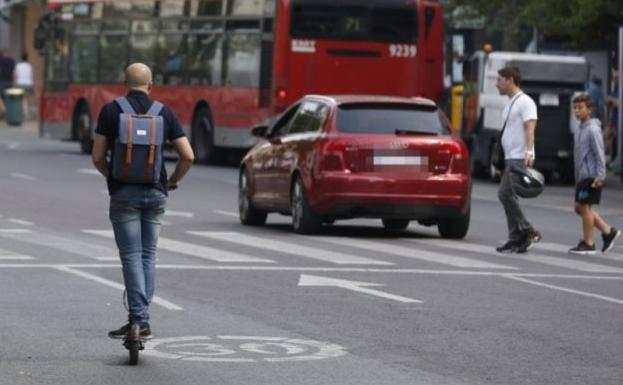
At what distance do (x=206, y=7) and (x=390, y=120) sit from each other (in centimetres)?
1794

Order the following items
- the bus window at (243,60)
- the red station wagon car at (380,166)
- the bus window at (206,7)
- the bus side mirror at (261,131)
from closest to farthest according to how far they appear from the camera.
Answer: the red station wagon car at (380,166) → the bus side mirror at (261,131) → the bus window at (243,60) → the bus window at (206,7)

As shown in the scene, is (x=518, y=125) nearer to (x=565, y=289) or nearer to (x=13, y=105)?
(x=565, y=289)

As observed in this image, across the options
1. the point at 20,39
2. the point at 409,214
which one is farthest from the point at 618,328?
the point at 20,39

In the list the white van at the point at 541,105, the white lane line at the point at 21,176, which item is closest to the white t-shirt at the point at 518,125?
the white lane line at the point at 21,176

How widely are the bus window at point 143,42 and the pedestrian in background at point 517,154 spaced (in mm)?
20858

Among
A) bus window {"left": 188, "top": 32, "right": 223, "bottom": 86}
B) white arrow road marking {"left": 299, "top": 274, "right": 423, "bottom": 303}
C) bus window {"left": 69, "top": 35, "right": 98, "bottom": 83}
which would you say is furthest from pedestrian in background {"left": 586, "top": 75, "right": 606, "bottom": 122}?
white arrow road marking {"left": 299, "top": 274, "right": 423, "bottom": 303}

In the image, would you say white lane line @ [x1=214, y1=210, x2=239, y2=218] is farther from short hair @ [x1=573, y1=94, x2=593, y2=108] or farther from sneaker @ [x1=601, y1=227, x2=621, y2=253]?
short hair @ [x1=573, y1=94, x2=593, y2=108]

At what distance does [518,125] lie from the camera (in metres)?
19.9

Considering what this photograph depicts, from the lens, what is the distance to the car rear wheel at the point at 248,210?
2316 cm

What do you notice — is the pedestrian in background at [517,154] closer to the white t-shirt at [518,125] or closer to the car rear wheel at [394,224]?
the white t-shirt at [518,125]

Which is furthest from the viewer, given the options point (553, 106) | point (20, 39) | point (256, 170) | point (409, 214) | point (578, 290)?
point (20, 39)

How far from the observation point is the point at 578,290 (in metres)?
16.1

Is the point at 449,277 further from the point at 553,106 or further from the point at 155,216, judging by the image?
the point at 553,106

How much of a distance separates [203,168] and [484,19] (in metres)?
10.7
